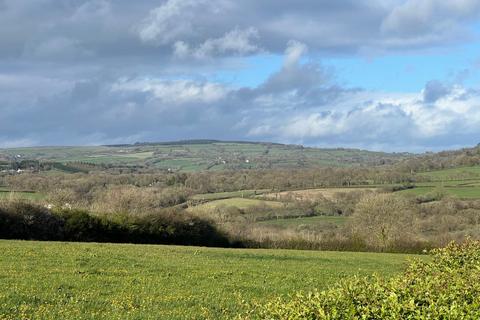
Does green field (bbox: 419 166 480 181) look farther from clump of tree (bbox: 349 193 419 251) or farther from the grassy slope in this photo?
clump of tree (bbox: 349 193 419 251)

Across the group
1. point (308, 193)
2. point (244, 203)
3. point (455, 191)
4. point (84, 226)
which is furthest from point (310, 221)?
point (84, 226)

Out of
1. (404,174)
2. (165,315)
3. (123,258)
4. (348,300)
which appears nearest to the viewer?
(348,300)

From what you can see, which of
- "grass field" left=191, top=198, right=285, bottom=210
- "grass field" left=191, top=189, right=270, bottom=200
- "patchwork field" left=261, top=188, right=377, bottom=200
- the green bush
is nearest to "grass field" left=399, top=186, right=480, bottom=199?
"patchwork field" left=261, top=188, right=377, bottom=200

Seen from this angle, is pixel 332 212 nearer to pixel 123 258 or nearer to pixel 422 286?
pixel 123 258

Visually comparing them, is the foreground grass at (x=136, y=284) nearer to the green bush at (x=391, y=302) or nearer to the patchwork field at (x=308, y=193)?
the green bush at (x=391, y=302)

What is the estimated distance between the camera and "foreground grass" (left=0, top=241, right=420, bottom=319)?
48.0 ft

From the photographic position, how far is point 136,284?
19.7m

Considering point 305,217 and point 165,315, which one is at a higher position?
point 165,315

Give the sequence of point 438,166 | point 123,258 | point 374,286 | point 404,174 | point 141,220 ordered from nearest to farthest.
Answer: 1. point 374,286
2. point 123,258
3. point 141,220
4. point 404,174
5. point 438,166

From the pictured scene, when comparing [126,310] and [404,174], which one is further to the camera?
[404,174]

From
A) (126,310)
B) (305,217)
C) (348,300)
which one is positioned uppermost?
(348,300)

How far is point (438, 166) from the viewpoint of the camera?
132750 mm

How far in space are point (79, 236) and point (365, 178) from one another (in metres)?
87.7

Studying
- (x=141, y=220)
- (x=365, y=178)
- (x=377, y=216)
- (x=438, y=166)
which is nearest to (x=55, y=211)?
(x=141, y=220)
